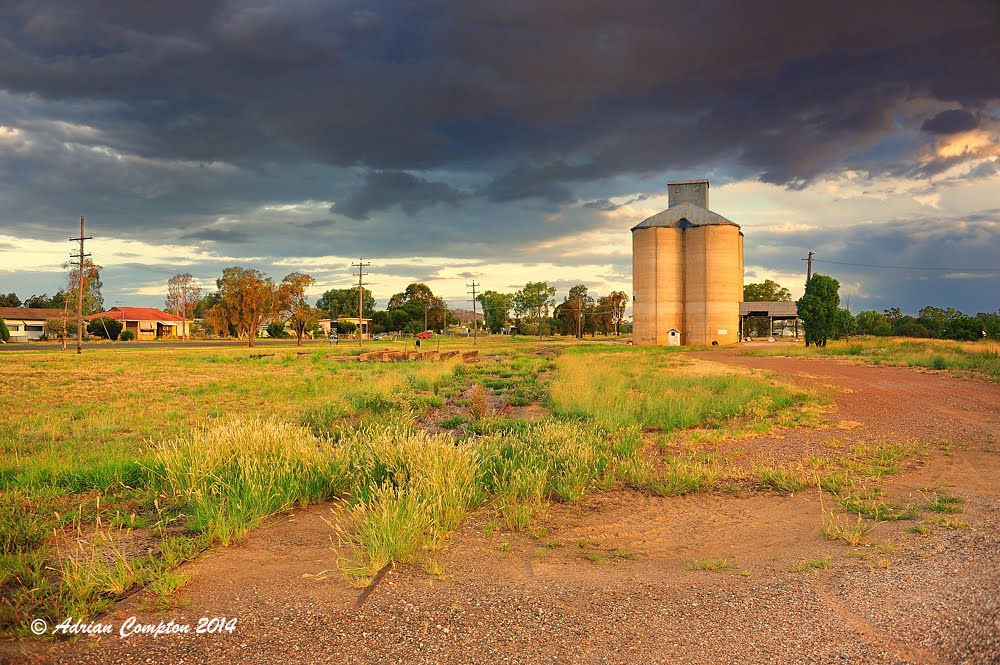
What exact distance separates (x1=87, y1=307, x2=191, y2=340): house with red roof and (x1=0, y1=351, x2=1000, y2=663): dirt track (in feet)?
A: 348

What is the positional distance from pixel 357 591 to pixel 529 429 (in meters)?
6.70

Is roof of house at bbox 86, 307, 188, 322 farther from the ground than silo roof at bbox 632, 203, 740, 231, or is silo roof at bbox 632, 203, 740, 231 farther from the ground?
silo roof at bbox 632, 203, 740, 231

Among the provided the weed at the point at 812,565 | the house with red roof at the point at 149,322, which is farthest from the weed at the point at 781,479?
the house with red roof at the point at 149,322

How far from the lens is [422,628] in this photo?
455 cm

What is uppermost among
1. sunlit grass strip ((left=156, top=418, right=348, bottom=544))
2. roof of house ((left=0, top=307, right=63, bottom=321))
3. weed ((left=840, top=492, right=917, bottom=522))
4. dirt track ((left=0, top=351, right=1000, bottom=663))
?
roof of house ((left=0, top=307, right=63, bottom=321))

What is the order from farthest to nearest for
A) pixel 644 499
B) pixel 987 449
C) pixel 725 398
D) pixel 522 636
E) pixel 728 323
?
pixel 728 323, pixel 725 398, pixel 987 449, pixel 644 499, pixel 522 636

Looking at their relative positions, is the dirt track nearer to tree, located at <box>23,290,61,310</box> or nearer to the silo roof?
the silo roof

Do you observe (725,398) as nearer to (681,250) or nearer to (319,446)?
(319,446)

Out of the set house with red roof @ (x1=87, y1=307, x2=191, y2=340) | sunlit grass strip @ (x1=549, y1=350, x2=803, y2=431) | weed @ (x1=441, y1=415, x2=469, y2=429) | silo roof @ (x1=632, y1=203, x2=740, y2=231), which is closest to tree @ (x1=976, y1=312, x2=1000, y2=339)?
silo roof @ (x1=632, y1=203, x2=740, y2=231)

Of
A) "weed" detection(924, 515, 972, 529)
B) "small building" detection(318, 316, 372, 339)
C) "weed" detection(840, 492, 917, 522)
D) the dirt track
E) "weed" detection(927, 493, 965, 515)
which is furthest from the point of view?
"small building" detection(318, 316, 372, 339)

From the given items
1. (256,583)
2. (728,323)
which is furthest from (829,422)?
(728,323)

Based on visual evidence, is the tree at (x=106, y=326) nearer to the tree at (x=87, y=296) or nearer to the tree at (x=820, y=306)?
the tree at (x=87, y=296)

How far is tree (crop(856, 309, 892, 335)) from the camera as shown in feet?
299

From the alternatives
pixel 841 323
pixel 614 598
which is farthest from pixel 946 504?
pixel 841 323
